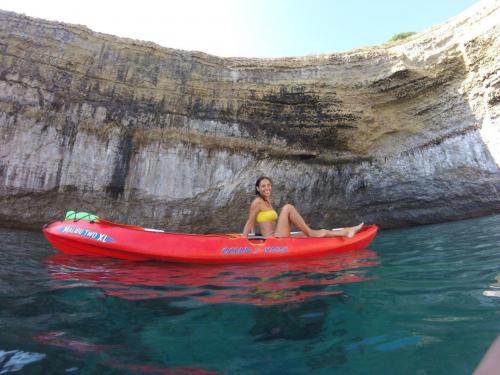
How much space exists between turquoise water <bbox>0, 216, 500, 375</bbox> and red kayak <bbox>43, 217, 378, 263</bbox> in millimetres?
809

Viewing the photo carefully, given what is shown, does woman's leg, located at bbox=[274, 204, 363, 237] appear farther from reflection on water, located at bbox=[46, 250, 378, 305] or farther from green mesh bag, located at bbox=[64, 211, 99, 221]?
green mesh bag, located at bbox=[64, 211, 99, 221]

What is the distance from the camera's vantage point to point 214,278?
163 inches

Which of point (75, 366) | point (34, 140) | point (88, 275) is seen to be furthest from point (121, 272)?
point (34, 140)

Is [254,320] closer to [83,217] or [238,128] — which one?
[83,217]

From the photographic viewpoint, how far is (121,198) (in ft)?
34.2

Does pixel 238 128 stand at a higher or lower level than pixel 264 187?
higher

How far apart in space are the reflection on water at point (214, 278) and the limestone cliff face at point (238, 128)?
553 centimetres

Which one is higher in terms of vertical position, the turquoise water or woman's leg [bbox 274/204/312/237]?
woman's leg [bbox 274/204/312/237]

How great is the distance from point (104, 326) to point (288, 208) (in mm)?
4026

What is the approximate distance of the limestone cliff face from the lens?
32.6ft

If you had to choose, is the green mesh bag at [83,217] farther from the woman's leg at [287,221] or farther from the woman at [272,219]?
the woman's leg at [287,221]

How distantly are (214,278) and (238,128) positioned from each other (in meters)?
7.98

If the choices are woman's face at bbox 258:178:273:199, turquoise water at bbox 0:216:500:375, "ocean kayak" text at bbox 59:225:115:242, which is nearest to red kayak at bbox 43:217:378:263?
"ocean kayak" text at bbox 59:225:115:242

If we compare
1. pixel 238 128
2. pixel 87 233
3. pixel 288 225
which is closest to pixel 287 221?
pixel 288 225
